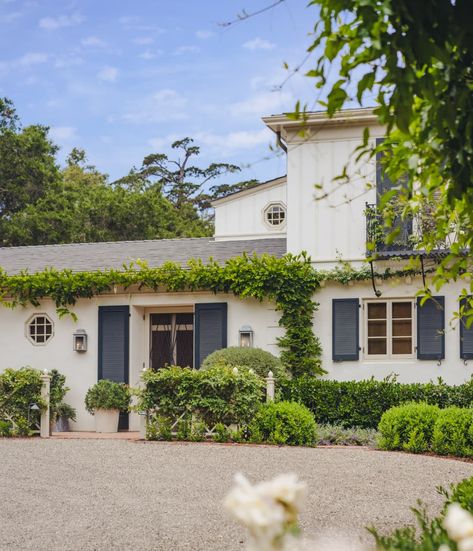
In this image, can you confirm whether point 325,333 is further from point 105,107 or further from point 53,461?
point 105,107

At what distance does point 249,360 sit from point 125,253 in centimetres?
533

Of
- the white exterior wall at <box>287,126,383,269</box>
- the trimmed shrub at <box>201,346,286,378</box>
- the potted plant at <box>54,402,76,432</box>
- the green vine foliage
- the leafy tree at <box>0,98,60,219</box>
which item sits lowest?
the potted plant at <box>54,402,76,432</box>

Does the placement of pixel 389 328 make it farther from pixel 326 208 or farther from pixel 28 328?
pixel 28 328

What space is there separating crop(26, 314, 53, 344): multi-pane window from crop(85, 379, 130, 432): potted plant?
6.67 feet

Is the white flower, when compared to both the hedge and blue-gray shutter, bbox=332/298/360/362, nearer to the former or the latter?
the hedge

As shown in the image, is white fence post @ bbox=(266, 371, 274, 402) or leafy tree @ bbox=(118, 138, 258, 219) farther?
leafy tree @ bbox=(118, 138, 258, 219)

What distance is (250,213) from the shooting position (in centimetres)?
2002

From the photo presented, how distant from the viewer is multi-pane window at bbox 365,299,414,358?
1591 cm

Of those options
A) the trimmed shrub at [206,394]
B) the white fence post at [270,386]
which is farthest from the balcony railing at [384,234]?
the trimmed shrub at [206,394]

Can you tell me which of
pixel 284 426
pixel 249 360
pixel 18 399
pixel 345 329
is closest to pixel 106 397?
pixel 18 399

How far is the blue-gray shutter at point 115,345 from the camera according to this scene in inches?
664

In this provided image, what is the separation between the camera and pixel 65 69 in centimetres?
3062

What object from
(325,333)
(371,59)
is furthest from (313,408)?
(371,59)

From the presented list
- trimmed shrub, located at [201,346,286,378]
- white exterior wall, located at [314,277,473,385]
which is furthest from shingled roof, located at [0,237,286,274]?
trimmed shrub, located at [201,346,286,378]
